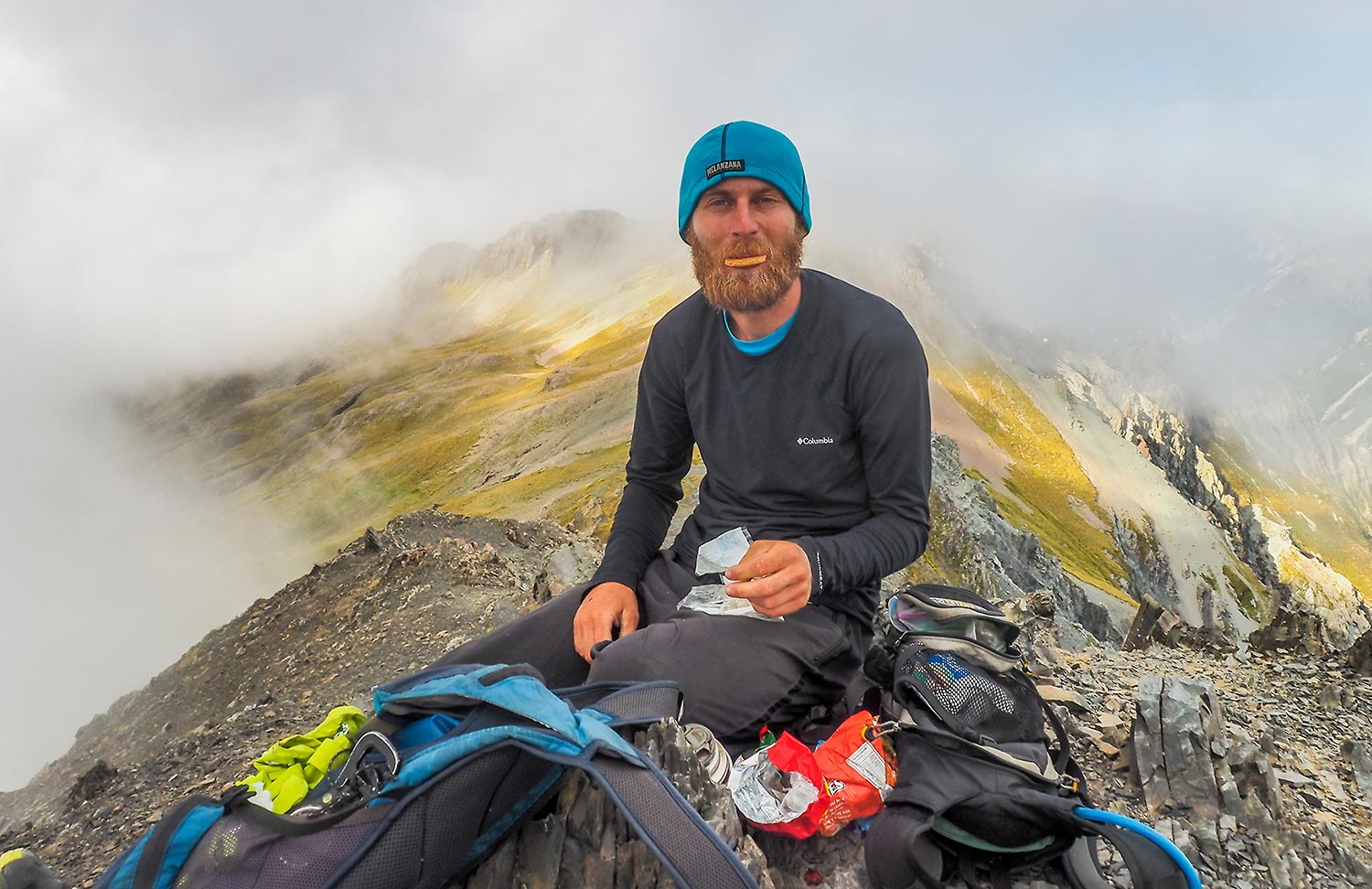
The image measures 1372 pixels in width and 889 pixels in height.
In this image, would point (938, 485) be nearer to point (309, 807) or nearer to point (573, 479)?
point (573, 479)

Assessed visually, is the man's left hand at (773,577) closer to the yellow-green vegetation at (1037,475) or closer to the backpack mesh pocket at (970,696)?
the backpack mesh pocket at (970,696)

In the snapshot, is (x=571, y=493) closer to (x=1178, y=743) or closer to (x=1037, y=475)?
(x=1178, y=743)

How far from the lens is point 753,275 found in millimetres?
4434

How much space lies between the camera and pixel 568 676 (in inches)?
183

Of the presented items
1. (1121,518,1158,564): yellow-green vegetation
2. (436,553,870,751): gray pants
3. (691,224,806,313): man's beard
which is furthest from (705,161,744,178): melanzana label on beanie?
(1121,518,1158,564): yellow-green vegetation

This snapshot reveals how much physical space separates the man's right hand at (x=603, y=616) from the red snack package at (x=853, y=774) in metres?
1.37

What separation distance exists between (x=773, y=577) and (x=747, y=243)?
208cm

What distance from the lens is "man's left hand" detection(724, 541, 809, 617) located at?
3.66 metres

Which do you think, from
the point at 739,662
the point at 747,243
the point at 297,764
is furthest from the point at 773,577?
the point at 297,764

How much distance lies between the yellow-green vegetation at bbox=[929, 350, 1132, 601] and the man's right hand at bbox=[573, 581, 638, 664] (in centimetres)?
6309

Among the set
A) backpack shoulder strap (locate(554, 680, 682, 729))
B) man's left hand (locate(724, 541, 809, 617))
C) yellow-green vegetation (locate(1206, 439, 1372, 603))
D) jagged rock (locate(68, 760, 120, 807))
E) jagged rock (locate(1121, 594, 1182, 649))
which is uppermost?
man's left hand (locate(724, 541, 809, 617))

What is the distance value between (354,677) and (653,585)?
27.3 ft

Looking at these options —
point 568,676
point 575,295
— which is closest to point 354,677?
point 568,676

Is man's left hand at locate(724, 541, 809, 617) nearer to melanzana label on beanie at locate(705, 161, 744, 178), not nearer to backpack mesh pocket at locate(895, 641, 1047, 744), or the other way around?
backpack mesh pocket at locate(895, 641, 1047, 744)
